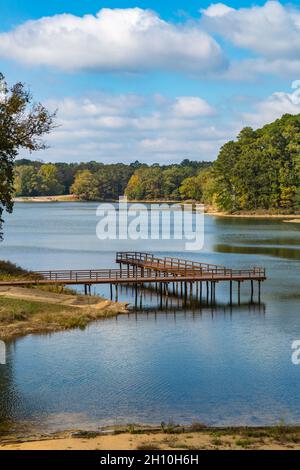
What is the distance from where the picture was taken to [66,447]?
71.8ft

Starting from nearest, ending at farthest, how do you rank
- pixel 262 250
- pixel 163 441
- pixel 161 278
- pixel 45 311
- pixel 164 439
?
pixel 163 441, pixel 164 439, pixel 45 311, pixel 161 278, pixel 262 250

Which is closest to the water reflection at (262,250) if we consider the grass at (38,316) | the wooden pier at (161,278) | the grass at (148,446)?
the wooden pier at (161,278)

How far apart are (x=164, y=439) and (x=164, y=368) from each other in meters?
10.4

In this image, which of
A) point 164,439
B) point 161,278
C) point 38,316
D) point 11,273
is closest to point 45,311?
point 38,316

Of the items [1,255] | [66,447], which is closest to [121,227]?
[1,255]

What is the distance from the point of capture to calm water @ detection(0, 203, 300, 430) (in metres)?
26.9

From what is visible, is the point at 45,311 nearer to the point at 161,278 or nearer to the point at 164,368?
the point at 164,368

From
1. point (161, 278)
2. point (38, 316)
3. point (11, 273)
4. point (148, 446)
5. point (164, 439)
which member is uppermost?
point (11, 273)

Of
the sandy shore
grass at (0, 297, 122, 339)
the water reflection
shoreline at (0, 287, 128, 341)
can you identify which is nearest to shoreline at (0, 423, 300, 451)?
the sandy shore

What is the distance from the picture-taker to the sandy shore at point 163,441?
2186 centimetres

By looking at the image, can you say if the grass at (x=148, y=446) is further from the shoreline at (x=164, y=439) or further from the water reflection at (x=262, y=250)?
the water reflection at (x=262, y=250)

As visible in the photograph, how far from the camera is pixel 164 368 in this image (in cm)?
3316
